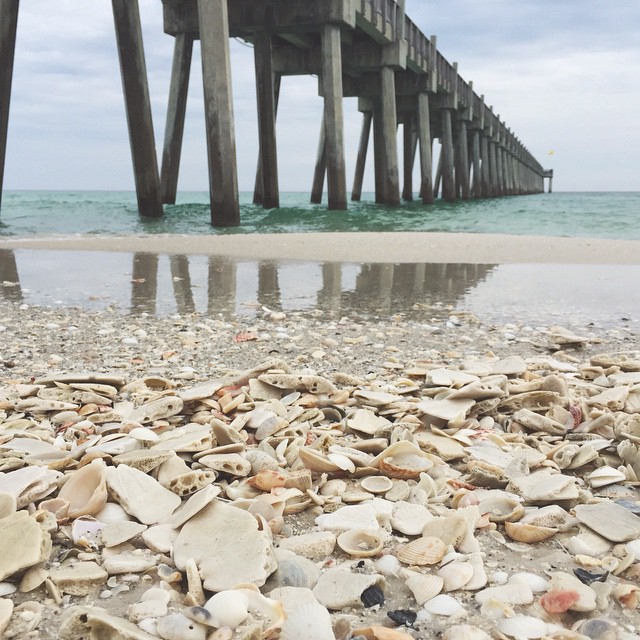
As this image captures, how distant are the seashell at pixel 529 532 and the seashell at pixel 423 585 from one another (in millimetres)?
286

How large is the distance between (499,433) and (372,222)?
11.2 metres

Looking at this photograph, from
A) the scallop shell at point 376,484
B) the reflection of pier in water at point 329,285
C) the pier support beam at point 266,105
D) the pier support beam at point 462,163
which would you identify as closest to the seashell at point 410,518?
the scallop shell at point 376,484

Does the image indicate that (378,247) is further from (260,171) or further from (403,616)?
(260,171)

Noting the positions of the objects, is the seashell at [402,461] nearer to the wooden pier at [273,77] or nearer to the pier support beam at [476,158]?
the wooden pier at [273,77]

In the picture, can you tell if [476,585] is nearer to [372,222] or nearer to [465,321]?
[465,321]

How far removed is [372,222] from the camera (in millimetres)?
13234

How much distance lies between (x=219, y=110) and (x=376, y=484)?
9.77 metres

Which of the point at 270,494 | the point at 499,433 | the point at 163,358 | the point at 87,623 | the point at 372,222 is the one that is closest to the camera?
the point at 87,623

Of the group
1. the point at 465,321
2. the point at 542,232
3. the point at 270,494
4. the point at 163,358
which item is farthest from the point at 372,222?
the point at 270,494

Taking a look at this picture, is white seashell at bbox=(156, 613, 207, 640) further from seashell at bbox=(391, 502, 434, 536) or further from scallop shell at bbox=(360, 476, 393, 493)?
scallop shell at bbox=(360, 476, 393, 493)

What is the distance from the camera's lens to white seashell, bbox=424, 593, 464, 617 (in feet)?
4.13

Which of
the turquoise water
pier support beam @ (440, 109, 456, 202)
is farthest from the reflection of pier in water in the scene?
pier support beam @ (440, 109, 456, 202)

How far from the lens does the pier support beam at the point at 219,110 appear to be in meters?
10.5

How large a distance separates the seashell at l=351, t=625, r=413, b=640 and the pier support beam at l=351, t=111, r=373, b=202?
30371 millimetres
